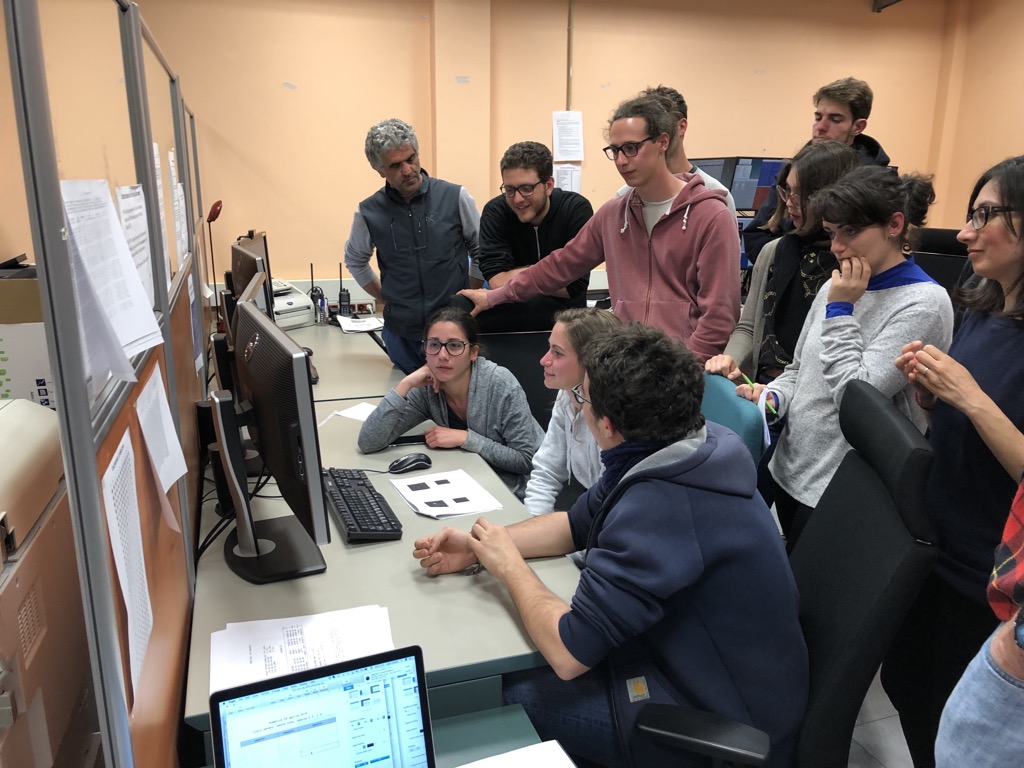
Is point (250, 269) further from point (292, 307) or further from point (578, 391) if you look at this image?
point (292, 307)

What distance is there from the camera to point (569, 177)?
14.6 feet

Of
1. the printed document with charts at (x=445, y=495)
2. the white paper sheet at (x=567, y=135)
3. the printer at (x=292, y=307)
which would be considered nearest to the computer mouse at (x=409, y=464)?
the printed document with charts at (x=445, y=495)

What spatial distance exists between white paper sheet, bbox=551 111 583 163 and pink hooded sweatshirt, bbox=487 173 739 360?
82.5 inches

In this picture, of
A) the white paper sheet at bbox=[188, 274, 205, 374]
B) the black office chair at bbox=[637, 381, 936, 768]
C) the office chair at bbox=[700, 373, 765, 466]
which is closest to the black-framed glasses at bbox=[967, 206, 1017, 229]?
the black office chair at bbox=[637, 381, 936, 768]

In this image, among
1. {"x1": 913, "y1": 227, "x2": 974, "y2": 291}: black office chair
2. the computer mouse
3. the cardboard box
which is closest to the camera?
the cardboard box

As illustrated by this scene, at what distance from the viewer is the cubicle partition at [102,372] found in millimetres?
607

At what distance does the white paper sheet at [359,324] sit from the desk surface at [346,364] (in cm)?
4

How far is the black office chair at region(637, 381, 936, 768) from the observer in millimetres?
1050

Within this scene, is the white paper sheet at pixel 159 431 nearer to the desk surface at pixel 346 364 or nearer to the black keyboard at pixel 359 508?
the black keyboard at pixel 359 508

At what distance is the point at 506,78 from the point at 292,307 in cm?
184

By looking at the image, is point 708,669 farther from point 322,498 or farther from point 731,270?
point 731,270

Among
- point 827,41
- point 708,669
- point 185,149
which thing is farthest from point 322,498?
point 827,41

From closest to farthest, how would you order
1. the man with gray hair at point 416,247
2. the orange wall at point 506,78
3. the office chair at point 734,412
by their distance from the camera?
the office chair at point 734,412
the man with gray hair at point 416,247
the orange wall at point 506,78

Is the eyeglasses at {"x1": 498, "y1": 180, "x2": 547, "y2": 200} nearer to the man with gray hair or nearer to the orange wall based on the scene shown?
the man with gray hair
